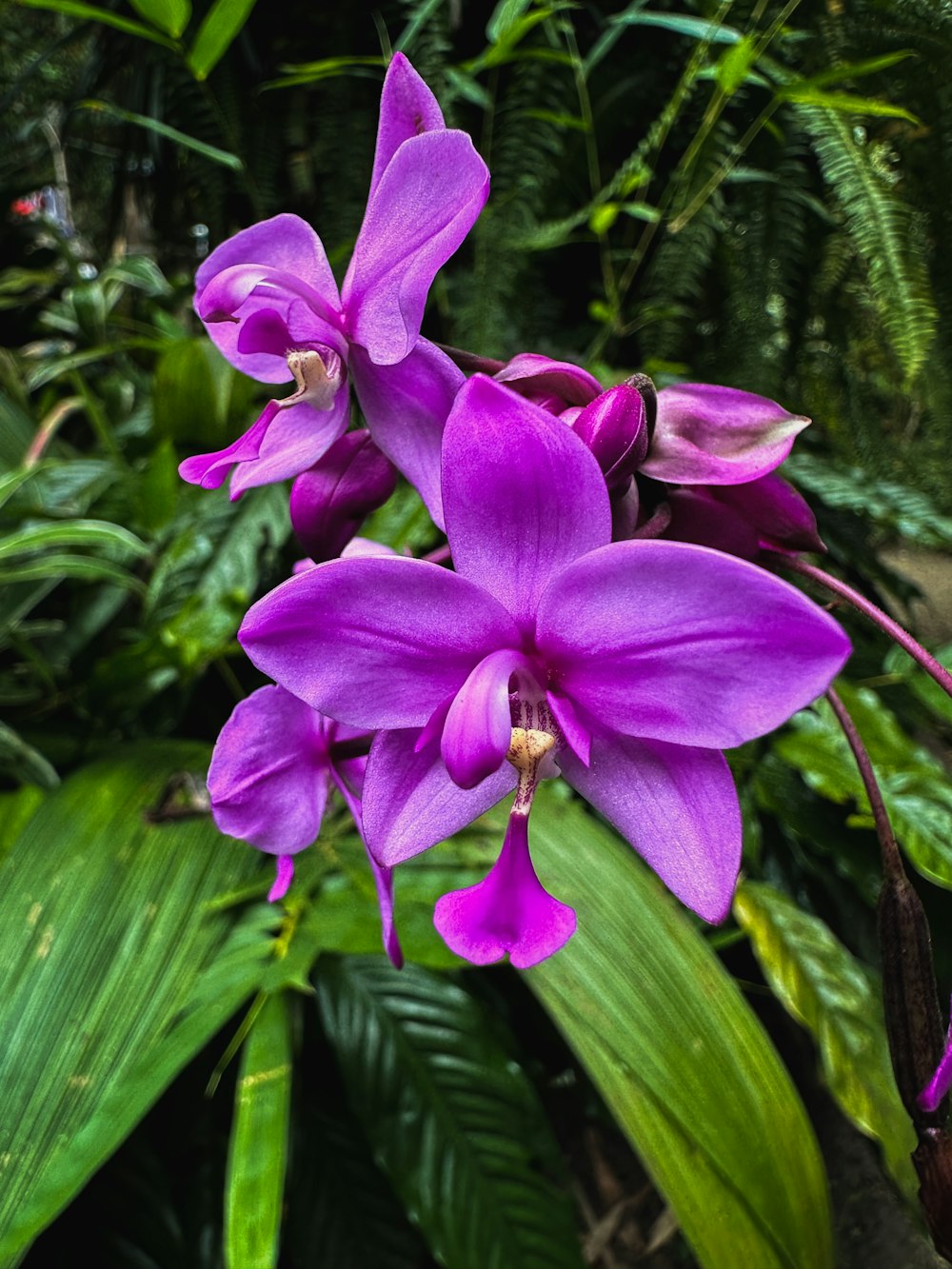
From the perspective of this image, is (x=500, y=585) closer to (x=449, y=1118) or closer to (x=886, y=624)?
(x=886, y=624)

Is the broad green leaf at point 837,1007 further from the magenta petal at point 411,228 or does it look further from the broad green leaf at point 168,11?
the broad green leaf at point 168,11

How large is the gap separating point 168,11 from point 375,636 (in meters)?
0.51

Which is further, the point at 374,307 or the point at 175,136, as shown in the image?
the point at 175,136

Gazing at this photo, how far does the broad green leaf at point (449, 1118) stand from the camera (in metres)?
0.61

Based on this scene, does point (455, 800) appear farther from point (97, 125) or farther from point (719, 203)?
point (97, 125)

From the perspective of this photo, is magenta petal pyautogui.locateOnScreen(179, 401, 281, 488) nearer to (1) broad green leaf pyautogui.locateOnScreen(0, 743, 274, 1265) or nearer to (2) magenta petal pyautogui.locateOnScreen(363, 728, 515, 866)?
(2) magenta petal pyautogui.locateOnScreen(363, 728, 515, 866)

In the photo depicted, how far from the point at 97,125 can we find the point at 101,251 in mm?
224

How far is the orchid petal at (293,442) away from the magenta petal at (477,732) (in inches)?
5.2

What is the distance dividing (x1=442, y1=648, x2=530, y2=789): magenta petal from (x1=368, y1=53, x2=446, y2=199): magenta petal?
19 cm

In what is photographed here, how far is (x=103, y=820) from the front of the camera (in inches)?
25.8

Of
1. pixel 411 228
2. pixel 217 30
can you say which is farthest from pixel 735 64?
pixel 411 228

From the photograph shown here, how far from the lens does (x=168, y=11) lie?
0.53m

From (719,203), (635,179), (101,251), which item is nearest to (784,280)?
(719,203)

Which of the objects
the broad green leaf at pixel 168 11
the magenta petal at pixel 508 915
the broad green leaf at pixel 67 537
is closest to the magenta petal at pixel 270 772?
the magenta petal at pixel 508 915
